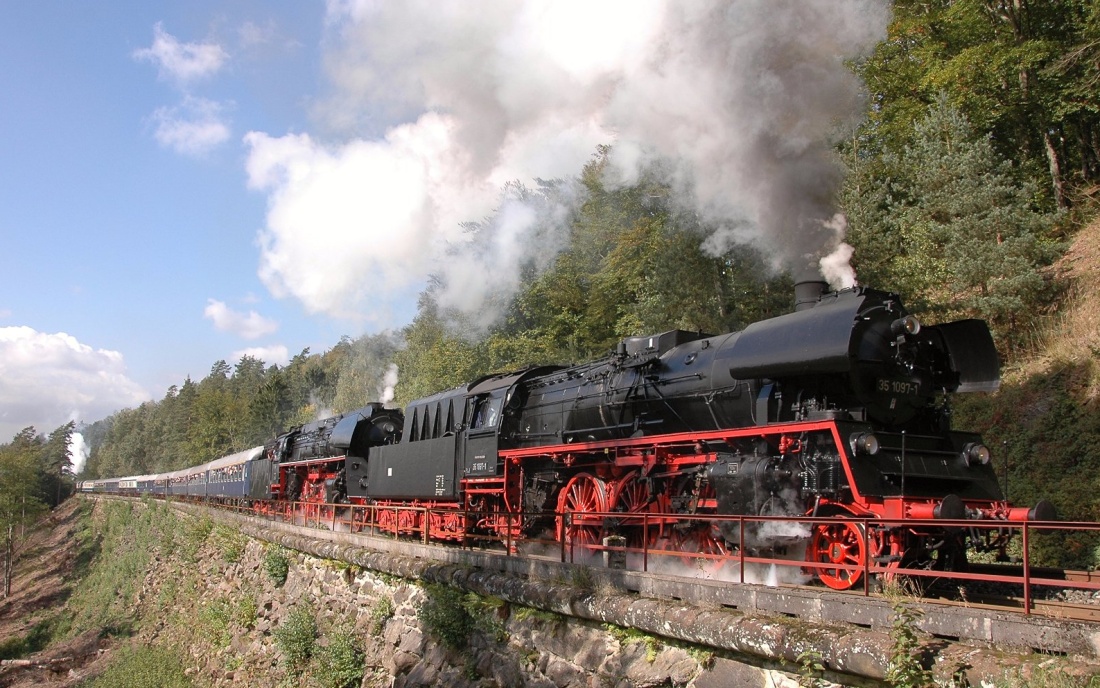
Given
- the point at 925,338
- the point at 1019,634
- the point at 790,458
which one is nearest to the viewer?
the point at 1019,634

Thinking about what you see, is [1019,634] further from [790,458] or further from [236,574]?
[236,574]

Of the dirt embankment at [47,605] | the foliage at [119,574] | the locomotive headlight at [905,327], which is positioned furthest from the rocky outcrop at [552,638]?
the foliage at [119,574]

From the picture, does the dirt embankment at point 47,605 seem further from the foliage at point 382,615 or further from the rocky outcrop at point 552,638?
the foliage at point 382,615

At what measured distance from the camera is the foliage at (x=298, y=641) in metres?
13.8

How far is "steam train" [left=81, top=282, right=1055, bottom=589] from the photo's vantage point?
759cm

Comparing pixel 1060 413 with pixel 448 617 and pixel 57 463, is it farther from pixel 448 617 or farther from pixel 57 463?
pixel 57 463

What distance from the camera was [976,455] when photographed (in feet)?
27.2

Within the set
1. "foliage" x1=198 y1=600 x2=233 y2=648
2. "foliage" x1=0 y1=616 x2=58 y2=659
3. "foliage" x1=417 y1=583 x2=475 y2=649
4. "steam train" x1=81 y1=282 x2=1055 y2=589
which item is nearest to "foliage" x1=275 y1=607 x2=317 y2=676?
"steam train" x1=81 y1=282 x2=1055 y2=589

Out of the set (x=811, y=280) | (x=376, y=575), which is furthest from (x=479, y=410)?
(x=811, y=280)

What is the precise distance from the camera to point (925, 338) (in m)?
9.05

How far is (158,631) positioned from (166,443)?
3506 inches

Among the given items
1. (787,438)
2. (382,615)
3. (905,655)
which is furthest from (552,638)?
(382,615)

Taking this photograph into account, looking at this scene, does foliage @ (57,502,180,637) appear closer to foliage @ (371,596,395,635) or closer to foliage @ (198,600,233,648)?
foliage @ (198,600,233,648)

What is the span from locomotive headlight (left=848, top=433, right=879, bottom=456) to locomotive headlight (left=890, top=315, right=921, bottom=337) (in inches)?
58.5
